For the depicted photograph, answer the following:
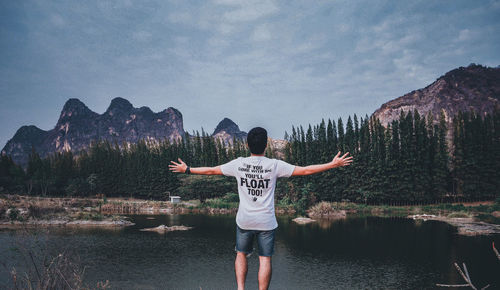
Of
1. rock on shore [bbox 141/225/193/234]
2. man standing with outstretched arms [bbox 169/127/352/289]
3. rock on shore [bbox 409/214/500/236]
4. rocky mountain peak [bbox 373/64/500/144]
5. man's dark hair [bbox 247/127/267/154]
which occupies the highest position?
rocky mountain peak [bbox 373/64/500/144]

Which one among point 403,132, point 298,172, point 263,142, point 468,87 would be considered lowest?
point 298,172

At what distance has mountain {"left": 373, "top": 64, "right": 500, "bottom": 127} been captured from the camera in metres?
108

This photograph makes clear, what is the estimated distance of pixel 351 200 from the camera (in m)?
51.0

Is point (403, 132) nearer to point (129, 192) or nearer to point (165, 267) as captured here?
point (165, 267)

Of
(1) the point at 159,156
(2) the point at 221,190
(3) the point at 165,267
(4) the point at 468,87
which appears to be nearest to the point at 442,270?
(3) the point at 165,267

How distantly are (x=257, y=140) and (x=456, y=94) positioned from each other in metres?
134

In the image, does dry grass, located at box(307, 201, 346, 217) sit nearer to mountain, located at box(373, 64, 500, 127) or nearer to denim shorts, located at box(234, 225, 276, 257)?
denim shorts, located at box(234, 225, 276, 257)

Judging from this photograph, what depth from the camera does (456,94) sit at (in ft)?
376

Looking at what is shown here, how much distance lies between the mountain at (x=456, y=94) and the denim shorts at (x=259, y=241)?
114316 millimetres

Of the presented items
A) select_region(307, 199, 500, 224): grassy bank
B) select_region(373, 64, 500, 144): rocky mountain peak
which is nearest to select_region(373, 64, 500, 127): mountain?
select_region(373, 64, 500, 144): rocky mountain peak

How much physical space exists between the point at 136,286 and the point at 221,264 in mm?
5036

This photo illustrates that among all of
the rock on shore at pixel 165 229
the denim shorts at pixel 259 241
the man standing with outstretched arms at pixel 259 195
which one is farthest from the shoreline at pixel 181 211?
the man standing with outstretched arms at pixel 259 195

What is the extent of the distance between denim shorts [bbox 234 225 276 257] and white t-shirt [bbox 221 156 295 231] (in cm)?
8

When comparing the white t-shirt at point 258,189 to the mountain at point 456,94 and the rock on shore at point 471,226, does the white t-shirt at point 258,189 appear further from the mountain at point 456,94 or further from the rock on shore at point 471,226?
the mountain at point 456,94
